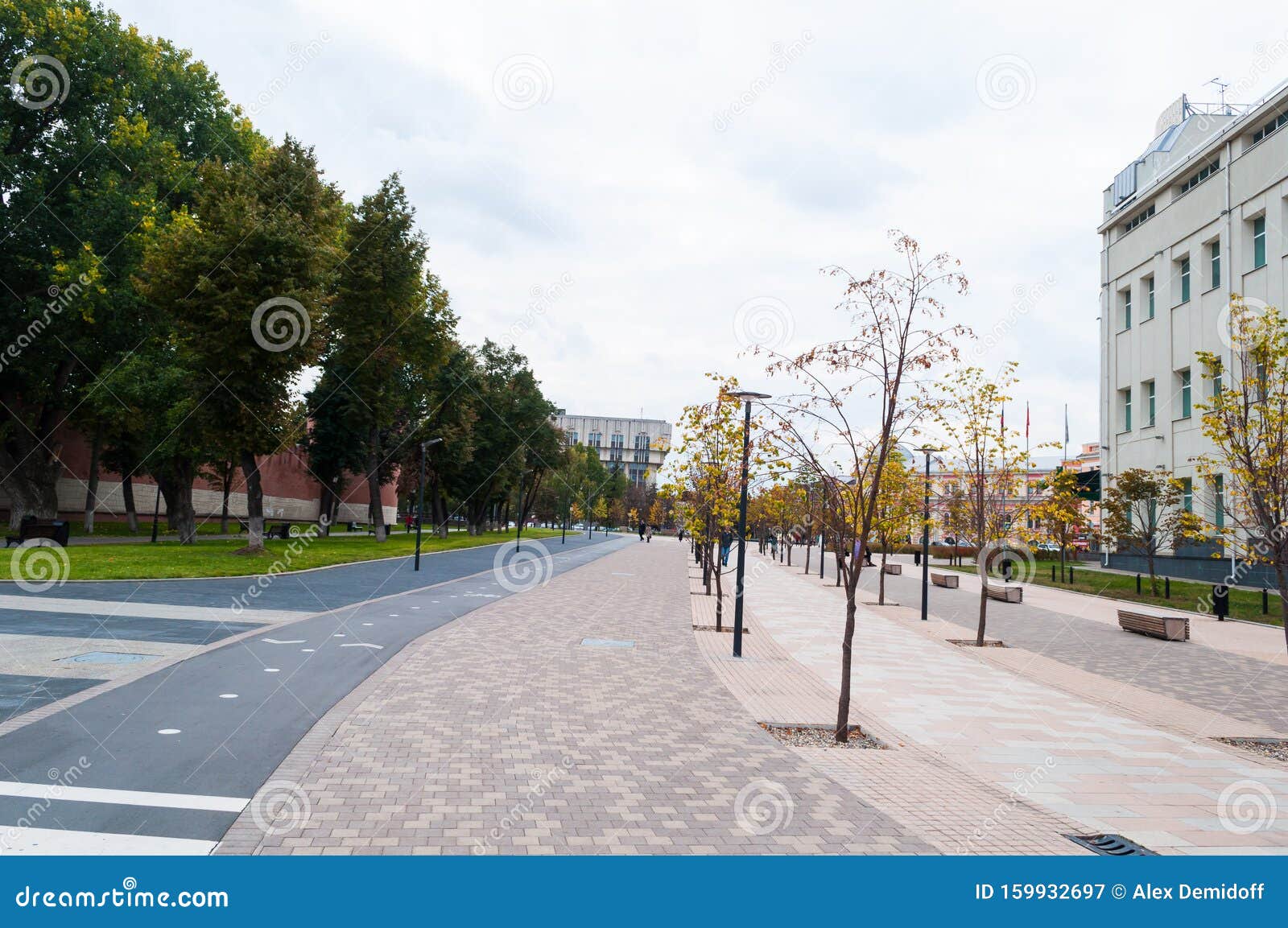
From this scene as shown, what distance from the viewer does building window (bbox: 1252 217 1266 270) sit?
97.9 feet

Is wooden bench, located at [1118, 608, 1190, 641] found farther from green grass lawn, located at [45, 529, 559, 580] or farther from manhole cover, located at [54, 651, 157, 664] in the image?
green grass lawn, located at [45, 529, 559, 580]

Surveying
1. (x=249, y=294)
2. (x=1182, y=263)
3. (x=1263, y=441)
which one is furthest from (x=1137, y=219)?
(x=249, y=294)

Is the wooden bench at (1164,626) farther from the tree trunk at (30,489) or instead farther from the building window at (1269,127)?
the tree trunk at (30,489)

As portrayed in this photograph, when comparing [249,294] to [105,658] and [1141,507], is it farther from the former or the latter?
[1141,507]

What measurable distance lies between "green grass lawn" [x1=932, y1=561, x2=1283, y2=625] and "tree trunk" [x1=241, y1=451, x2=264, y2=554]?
28637mm

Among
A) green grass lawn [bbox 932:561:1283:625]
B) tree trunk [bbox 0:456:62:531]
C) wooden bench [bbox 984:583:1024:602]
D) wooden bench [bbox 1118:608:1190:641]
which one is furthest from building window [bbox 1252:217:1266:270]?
tree trunk [bbox 0:456:62:531]

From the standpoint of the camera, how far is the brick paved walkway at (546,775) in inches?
204

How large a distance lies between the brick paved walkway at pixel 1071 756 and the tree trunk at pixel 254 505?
64.1 ft

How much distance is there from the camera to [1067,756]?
8.04 metres

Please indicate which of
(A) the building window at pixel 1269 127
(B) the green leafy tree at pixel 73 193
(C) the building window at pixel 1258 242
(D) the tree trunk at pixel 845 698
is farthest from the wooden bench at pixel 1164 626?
(B) the green leafy tree at pixel 73 193

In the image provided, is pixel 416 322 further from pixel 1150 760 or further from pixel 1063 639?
pixel 1150 760

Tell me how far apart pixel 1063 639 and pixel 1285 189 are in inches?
822

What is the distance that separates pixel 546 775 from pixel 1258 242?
114ft

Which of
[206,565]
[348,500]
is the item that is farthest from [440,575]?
[348,500]
